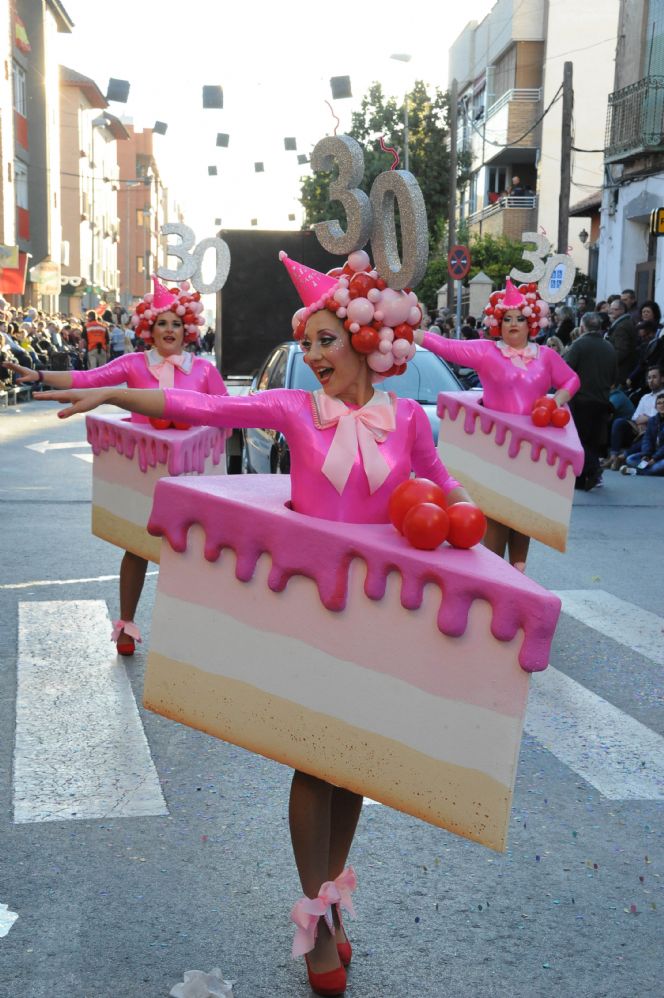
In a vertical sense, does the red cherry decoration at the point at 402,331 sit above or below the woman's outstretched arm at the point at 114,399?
above

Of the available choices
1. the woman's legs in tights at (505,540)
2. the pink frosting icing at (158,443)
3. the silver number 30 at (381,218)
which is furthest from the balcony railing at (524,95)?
the silver number 30 at (381,218)

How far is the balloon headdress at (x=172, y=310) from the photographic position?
21.6 feet

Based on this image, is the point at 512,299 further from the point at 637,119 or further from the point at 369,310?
the point at 637,119

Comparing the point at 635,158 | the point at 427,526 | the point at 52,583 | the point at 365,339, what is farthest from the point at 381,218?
the point at 635,158

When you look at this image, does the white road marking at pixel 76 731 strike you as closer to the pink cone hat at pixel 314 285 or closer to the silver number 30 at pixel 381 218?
the pink cone hat at pixel 314 285

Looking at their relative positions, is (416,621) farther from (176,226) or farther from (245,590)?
(176,226)

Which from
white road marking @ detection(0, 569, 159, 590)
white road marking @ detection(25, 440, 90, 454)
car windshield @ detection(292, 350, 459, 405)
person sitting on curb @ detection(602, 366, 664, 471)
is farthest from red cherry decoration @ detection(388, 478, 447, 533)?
white road marking @ detection(25, 440, 90, 454)

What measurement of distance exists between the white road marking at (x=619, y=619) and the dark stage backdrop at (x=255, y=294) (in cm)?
945

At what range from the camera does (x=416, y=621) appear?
3.00 metres

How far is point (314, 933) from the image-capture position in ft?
10.8

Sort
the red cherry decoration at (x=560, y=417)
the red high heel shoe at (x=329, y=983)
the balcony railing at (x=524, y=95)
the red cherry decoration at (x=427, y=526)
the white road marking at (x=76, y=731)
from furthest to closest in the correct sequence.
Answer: the balcony railing at (x=524, y=95) → the red cherry decoration at (x=560, y=417) → the white road marking at (x=76, y=731) → the red high heel shoe at (x=329, y=983) → the red cherry decoration at (x=427, y=526)

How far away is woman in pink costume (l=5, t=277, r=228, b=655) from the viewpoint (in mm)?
6352

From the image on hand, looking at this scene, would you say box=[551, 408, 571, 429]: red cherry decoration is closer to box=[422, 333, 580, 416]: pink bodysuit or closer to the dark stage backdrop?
box=[422, 333, 580, 416]: pink bodysuit

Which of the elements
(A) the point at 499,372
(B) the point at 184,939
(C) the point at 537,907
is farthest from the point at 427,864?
(A) the point at 499,372
